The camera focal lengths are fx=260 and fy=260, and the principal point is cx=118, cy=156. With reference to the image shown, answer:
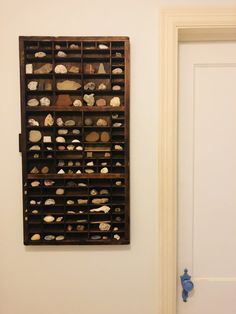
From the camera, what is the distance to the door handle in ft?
4.04

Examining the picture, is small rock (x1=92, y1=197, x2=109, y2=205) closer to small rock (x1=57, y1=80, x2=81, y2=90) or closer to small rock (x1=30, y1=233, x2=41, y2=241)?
small rock (x1=30, y1=233, x2=41, y2=241)

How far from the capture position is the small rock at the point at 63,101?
1106mm

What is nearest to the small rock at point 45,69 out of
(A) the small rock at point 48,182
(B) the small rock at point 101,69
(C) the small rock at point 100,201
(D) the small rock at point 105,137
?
(B) the small rock at point 101,69

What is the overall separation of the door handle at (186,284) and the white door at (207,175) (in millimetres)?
25

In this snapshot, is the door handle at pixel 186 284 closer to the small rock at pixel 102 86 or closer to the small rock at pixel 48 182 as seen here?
the small rock at pixel 48 182

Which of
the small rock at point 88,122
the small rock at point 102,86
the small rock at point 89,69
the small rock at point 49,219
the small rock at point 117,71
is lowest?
the small rock at point 49,219

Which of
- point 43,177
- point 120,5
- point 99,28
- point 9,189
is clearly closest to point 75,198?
point 43,177

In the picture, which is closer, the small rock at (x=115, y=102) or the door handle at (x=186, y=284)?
the small rock at (x=115, y=102)

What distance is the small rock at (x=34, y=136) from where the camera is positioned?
3.67ft

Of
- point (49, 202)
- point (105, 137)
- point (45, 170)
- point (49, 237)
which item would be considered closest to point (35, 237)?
point (49, 237)

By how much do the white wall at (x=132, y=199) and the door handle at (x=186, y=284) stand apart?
0.53ft

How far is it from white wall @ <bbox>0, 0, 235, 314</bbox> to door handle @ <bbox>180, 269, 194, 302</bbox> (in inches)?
6.4

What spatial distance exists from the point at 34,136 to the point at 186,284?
98 cm

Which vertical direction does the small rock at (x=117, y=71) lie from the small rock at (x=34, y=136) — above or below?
above
